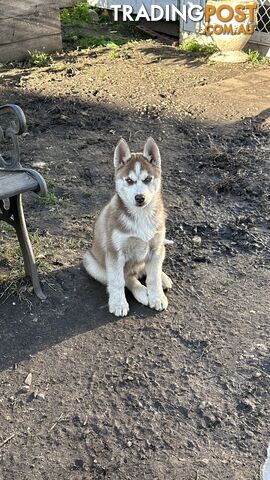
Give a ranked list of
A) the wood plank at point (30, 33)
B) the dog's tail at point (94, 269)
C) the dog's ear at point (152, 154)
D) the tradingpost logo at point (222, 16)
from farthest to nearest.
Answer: the tradingpost logo at point (222, 16), the wood plank at point (30, 33), the dog's tail at point (94, 269), the dog's ear at point (152, 154)

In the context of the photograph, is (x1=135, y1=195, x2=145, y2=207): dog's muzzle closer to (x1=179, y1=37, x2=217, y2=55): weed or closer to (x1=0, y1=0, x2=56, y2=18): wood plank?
(x1=0, y1=0, x2=56, y2=18): wood plank

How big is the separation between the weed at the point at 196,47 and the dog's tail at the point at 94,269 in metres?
6.30

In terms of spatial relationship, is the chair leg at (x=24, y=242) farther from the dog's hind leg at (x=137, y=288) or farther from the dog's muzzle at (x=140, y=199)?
the dog's muzzle at (x=140, y=199)

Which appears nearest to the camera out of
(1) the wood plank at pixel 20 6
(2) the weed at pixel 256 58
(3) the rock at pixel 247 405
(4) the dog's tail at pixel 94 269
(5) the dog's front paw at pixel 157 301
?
(3) the rock at pixel 247 405

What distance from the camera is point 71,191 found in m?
5.01

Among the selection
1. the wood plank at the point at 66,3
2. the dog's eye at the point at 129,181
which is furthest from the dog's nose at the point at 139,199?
the wood plank at the point at 66,3

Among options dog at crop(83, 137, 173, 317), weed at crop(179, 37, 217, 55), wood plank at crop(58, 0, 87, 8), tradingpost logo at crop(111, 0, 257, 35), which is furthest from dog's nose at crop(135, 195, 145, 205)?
wood plank at crop(58, 0, 87, 8)

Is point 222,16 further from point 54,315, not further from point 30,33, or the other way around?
point 54,315

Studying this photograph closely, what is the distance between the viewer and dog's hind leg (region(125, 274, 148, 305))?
362 cm

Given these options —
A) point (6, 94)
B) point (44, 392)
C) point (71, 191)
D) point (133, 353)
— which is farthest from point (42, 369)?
point (6, 94)

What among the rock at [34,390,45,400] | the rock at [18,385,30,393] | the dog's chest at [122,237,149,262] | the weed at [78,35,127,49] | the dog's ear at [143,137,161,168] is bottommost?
the rock at [18,385,30,393]

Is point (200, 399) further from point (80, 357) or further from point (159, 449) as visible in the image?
point (80, 357)

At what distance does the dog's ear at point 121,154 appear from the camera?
133 inches

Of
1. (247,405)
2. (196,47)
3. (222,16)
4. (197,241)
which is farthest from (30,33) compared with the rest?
(247,405)
